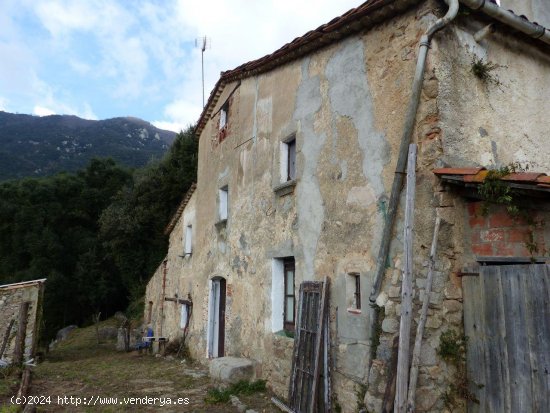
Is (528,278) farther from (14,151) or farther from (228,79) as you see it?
(14,151)

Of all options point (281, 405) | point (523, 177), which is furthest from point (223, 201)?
point (523, 177)

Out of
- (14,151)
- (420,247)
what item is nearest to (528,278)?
(420,247)

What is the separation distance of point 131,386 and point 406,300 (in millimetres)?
6245

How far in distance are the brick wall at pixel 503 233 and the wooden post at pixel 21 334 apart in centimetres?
1162

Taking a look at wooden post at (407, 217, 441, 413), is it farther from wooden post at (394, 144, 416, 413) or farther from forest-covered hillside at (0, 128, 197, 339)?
forest-covered hillside at (0, 128, 197, 339)

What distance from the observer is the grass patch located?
Result: 6590 millimetres

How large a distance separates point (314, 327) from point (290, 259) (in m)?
1.55

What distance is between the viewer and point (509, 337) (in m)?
3.87

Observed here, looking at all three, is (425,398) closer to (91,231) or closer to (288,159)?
(288,159)

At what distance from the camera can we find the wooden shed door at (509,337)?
3.63 meters

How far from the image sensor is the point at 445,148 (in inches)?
169

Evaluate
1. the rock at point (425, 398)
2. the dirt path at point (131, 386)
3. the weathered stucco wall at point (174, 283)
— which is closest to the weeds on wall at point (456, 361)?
the rock at point (425, 398)

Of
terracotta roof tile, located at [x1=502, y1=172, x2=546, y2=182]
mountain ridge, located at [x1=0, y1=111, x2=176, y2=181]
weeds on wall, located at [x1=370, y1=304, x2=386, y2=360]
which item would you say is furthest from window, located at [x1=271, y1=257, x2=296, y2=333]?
mountain ridge, located at [x1=0, y1=111, x2=176, y2=181]

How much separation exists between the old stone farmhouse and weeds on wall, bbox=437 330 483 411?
2 centimetres
